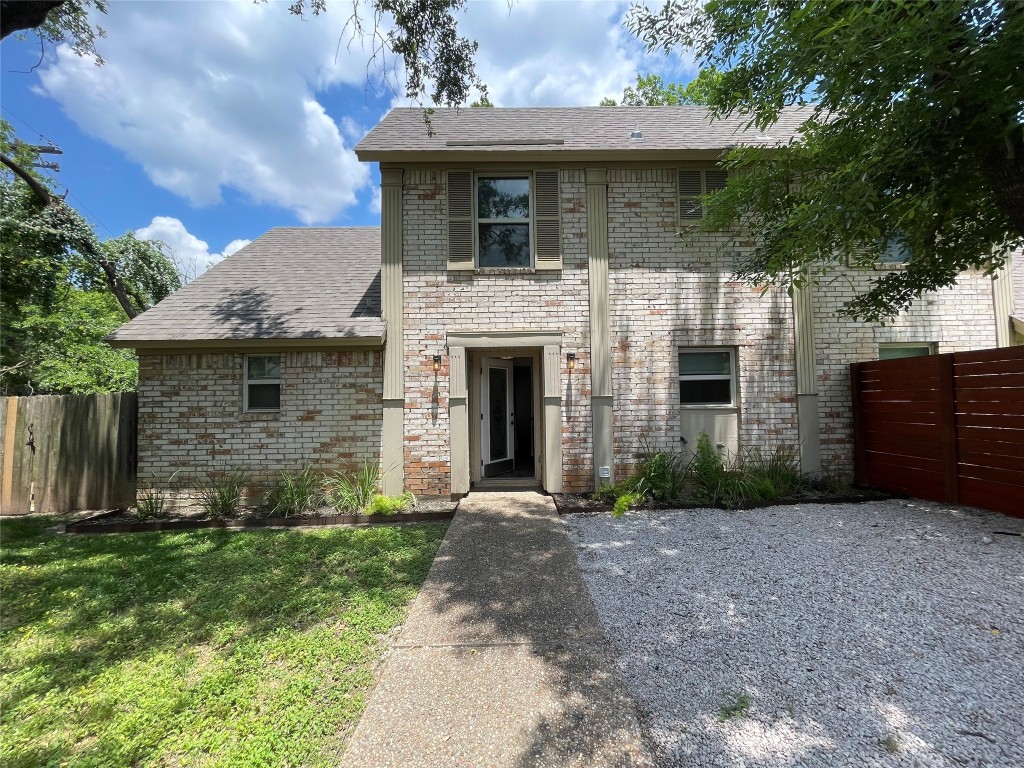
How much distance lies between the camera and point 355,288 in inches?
311

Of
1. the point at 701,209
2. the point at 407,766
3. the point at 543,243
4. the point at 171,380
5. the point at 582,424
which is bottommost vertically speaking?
the point at 407,766

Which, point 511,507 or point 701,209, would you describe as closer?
point 511,507

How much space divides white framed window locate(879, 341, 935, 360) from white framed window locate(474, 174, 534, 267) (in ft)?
21.5

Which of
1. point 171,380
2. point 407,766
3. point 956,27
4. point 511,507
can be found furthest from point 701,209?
point 171,380

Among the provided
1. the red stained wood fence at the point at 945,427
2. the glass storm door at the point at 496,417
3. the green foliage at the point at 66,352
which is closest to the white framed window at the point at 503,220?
the glass storm door at the point at 496,417

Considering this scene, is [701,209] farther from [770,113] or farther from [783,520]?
[783,520]

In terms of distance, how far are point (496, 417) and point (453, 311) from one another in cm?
244

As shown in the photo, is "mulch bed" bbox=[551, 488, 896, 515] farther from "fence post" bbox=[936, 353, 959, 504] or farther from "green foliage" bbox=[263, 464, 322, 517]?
"green foliage" bbox=[263, 464, 322, 517]

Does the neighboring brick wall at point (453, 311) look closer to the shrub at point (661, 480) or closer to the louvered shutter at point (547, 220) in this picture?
the louvered shutter at point (547, 220)

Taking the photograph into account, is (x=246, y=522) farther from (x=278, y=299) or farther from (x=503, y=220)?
(x=503, y=220)

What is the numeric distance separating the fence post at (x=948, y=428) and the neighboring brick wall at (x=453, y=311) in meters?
4.90

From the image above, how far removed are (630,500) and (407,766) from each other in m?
4.76

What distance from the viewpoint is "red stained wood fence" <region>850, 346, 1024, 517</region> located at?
17.1 feet

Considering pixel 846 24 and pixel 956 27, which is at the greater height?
pixel 846 24
